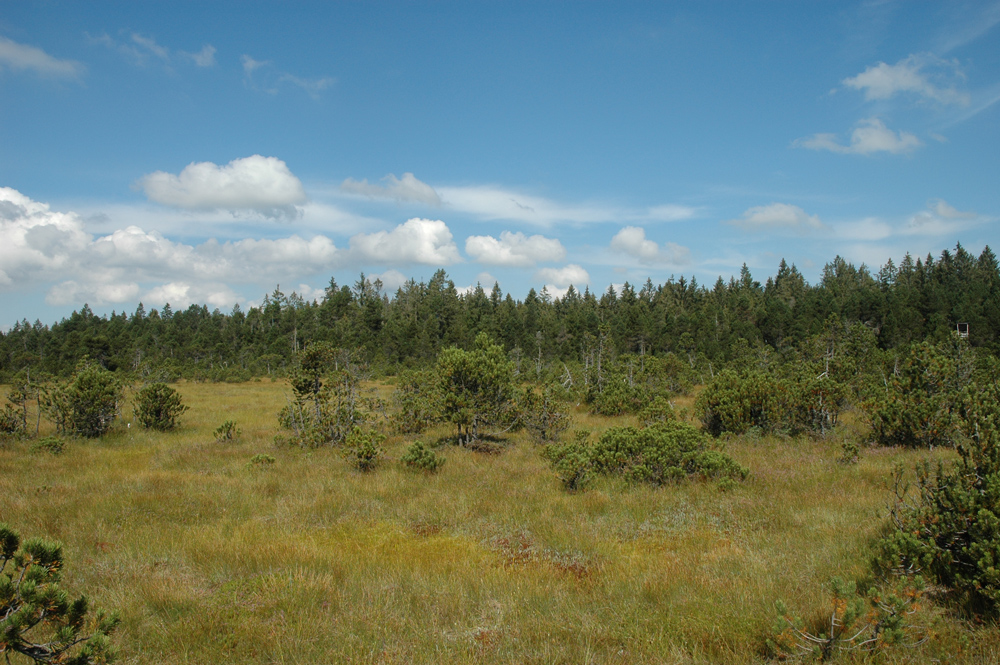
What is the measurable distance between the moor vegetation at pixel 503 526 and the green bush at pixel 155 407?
0.05 meters

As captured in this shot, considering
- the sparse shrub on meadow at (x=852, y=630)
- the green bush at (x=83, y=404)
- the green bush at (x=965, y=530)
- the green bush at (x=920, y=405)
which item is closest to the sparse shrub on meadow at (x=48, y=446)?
the green bush at (x=83, y=404)

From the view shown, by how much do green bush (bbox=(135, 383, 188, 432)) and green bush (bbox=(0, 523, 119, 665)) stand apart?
16.3 metres

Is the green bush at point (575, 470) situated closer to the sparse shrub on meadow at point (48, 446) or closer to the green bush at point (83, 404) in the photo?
the sparse shrub on meadow at point (48, 446)

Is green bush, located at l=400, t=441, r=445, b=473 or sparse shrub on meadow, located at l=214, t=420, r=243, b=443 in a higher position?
green bush, located at l=400, t=441, r=445, b=473

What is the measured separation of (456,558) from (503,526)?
117cm

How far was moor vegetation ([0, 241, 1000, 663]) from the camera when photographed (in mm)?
4121

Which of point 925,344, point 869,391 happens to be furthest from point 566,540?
point 869,391

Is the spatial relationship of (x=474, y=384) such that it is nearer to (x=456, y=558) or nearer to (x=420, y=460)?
(x=420, y=460)

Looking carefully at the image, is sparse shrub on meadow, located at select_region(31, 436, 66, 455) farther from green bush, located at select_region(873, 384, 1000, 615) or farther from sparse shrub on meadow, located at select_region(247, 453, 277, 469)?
green bush, located at select_region(873, 384, 1000, 615)

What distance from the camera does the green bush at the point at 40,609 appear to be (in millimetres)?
2355

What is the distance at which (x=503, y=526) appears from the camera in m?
7.26

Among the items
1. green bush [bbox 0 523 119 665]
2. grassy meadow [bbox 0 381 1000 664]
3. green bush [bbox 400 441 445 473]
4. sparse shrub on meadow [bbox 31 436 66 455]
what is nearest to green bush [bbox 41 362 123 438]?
sparse shrub on meadow [bbox 31 436 66 455]

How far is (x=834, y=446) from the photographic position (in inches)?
478

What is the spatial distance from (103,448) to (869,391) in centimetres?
2155
